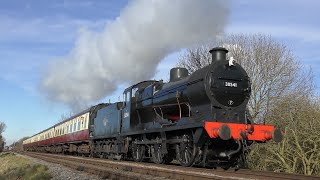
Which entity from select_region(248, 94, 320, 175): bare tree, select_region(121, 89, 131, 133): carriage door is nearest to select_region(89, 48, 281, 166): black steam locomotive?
select_region(121, 89, 131, 133): carriage door

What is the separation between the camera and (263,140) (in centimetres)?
1034

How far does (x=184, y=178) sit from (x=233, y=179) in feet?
4.70

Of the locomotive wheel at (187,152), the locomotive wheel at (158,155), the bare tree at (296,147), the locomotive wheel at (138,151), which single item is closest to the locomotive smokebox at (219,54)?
the locomotive wheel at (187,152)

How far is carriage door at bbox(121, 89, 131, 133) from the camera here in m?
15.7

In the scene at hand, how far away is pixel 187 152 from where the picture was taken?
11.3 m

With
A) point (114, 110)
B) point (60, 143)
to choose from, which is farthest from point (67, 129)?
point (114, 110)

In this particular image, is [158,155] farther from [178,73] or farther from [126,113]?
[126,113]

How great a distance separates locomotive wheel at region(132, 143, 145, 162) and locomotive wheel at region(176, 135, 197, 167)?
2.98 m

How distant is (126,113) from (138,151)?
199 centimetres

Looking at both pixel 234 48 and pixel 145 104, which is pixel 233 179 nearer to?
pixel 145 104

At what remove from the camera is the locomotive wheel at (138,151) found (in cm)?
1446

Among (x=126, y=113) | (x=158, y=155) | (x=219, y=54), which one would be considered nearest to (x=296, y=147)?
(x=219, y=54)

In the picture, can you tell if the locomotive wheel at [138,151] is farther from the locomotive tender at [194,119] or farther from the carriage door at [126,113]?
the carriage door at [126,113]

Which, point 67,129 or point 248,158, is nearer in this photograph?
A: point 248,158
